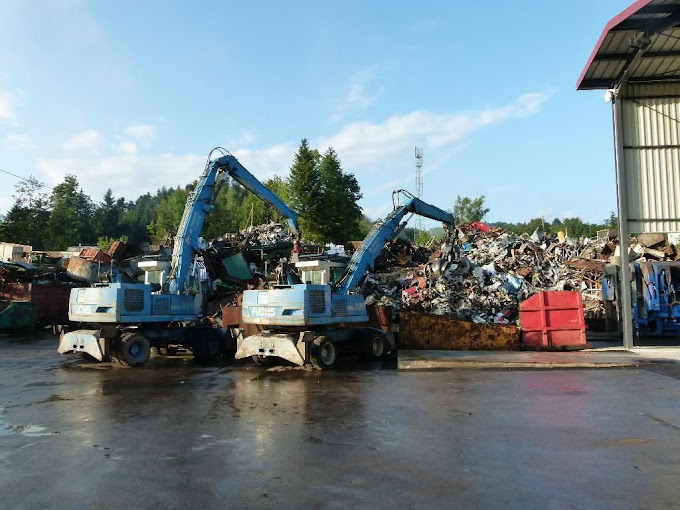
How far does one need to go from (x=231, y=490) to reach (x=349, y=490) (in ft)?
3.62

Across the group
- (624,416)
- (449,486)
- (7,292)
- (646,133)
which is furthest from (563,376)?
(7,292)

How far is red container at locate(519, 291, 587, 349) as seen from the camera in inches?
618

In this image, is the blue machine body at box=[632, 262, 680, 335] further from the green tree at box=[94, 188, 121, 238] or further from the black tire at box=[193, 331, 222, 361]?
the green tree at box=[94, 188, 121, 238]

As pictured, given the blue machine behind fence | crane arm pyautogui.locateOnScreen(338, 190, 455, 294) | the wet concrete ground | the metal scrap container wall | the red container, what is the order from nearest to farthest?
the wet concrete ground
crane arm pyautogui.locateOnScreen(338, 190, 455, 294)
the red container
the metal scrap container wall
the blue machine behind fence

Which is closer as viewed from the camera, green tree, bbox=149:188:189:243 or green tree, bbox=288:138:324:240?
green tree, bbox=288:138:324:240

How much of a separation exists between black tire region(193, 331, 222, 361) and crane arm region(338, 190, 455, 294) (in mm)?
3959

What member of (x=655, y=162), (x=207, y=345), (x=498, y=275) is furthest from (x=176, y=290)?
(x=655, y=162)

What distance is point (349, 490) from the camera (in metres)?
4.88

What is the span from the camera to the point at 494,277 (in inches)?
858

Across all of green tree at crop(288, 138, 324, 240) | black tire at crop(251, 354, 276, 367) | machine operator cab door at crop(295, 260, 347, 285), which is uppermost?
green tree at crop(288, 138, 324, 240)

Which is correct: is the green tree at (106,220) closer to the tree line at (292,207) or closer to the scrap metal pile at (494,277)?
the tree line at (292,207)

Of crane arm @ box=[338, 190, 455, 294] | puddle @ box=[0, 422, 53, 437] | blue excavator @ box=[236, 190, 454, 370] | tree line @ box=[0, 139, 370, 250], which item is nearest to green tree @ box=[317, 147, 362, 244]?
tree line @ box=[0, 139, 370, 250]

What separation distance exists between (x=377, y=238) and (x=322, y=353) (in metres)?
5.01

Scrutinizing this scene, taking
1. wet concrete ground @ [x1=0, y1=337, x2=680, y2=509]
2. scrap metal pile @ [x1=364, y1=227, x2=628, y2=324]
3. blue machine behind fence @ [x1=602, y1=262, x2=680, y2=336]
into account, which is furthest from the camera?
scrap metal pile @ [x1=364, y1=227, x2=628, y2=324]
